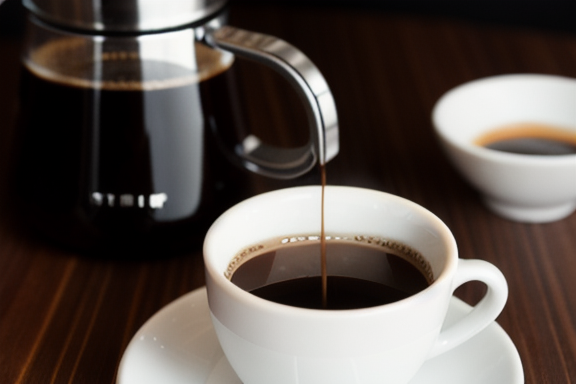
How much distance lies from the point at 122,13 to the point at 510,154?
0.39 metres

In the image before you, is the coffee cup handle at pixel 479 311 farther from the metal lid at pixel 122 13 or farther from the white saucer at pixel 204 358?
the metal lid at pixel 122 13

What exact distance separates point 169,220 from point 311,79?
0.20 metres

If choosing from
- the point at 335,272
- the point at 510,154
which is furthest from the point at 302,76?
the point at 510,154

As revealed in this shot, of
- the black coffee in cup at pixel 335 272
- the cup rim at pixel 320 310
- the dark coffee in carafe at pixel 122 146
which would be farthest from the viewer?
the dark coffee in carafe at pixel 122 146

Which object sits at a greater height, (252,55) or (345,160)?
(252,55)

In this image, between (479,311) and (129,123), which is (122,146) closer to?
(129,123)

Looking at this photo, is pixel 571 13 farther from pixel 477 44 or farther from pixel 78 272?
pixel 78 272

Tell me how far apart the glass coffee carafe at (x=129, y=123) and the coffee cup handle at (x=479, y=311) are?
0.16 meters

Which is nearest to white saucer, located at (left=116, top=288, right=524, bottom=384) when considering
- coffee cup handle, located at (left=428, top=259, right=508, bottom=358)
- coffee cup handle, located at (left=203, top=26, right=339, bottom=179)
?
coffee cup handle, located at (left=428, top=259, right=508, bottom=358)

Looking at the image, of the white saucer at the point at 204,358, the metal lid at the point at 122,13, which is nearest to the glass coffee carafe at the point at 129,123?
the metal lid at the point at 122,13

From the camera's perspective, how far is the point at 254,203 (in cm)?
61

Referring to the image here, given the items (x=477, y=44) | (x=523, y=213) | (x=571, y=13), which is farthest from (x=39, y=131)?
(x=571, y=13)

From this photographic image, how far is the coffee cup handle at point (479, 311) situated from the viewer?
0.57 metres

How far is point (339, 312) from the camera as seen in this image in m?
0.50
